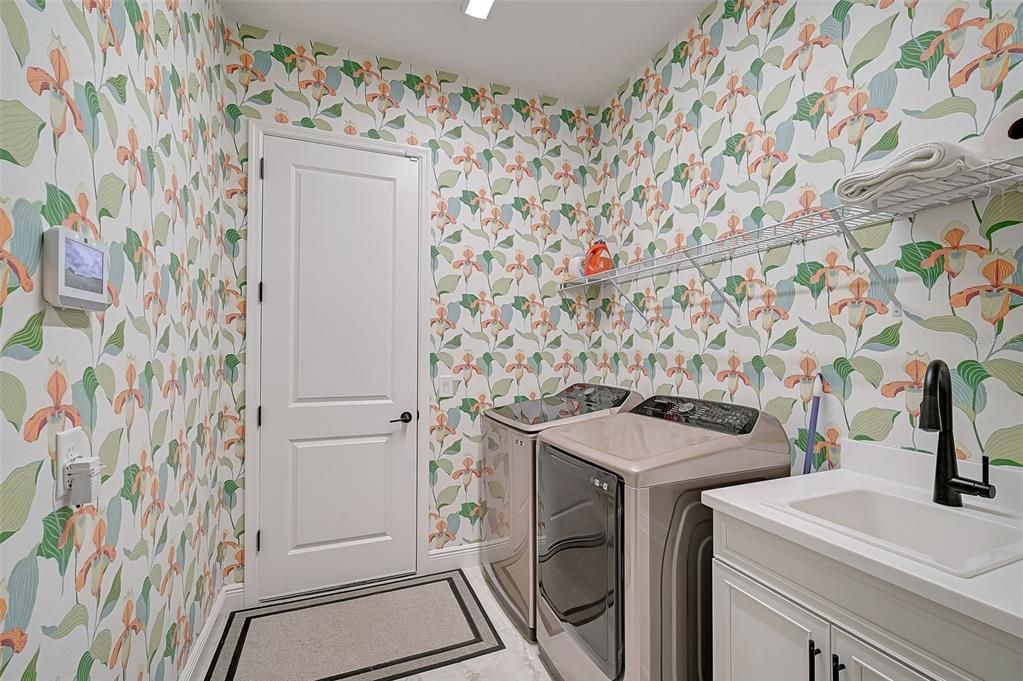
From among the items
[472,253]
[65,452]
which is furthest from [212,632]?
[472,253]

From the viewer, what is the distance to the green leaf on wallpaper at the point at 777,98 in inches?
67.9

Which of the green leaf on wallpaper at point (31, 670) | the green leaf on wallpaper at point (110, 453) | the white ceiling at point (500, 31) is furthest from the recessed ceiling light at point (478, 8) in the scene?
the green leaf on wallpaper at point (31, 670)

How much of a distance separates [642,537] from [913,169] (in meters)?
1.17

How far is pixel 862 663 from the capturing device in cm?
94

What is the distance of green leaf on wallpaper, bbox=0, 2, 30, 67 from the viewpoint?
2.47 ft

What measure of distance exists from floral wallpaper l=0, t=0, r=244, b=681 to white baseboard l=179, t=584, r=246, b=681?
71 millimetres

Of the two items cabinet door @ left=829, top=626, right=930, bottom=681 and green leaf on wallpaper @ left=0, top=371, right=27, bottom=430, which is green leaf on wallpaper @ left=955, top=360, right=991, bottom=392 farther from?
green leaf on wallpaper @ left=0, top=371, right=27, bottom=430

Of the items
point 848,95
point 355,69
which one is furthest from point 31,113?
point 848,95

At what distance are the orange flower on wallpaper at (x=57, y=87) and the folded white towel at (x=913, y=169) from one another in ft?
5.82

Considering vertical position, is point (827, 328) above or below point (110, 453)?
above

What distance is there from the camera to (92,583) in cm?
102

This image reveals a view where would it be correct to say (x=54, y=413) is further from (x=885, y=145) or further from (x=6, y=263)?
(x=885, y=145)

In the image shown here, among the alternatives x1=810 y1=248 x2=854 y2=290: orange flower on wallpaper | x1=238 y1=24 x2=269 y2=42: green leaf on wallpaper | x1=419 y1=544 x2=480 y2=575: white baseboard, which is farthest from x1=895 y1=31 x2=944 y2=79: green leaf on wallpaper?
x1=419 y1=544 x2=480 y2=575: white baseboard

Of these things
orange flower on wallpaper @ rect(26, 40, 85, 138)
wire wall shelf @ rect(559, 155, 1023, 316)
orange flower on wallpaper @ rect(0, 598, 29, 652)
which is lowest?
orange flower on wallpaper @ rect(0, 598, 29, 652)
